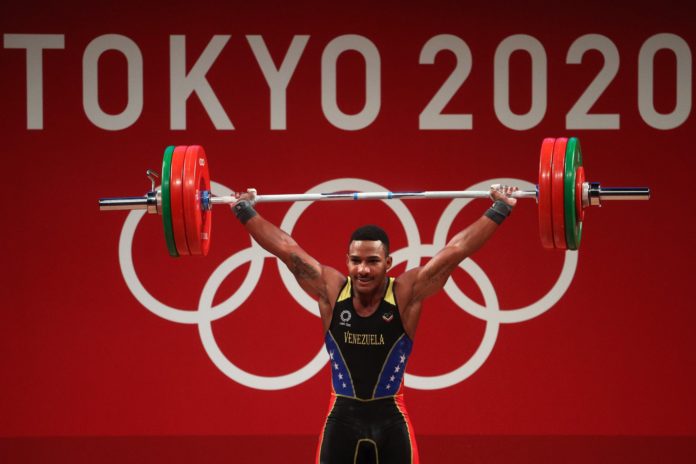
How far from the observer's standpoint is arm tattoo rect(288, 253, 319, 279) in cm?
381

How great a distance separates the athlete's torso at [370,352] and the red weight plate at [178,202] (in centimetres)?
68

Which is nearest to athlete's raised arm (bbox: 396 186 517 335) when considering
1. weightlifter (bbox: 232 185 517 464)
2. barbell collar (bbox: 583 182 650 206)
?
weightlifter (bbox: 232 185 517 464)

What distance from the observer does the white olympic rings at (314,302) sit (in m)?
5.19

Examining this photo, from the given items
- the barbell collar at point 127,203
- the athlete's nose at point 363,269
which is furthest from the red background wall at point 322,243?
the athlete's nose at point 363,269

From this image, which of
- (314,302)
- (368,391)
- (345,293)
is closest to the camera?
(368,391)

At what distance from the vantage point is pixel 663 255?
5.17 m

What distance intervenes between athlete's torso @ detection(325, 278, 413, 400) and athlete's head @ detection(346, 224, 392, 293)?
0.09m

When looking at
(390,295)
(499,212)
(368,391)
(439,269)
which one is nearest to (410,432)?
(368,391)

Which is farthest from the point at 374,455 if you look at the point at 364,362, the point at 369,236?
the point at 369,236

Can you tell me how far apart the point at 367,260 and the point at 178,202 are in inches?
29.3

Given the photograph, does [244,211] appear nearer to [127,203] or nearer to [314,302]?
[127,203]

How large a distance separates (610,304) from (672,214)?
556 millimetres

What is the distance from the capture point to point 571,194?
12.1ft

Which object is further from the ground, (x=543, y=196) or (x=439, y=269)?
(x=543, y=196)
